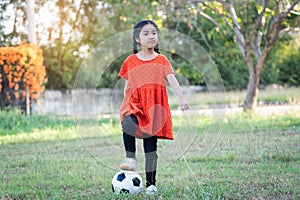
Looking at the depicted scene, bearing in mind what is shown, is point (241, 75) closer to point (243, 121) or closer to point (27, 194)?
point (243, 121)

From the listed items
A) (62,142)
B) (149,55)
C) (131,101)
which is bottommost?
(62,142)

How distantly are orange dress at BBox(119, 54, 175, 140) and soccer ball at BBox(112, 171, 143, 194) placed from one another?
0.32 meters

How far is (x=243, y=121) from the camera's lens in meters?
9.62

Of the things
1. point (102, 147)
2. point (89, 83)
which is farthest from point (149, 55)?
point (89, 83)

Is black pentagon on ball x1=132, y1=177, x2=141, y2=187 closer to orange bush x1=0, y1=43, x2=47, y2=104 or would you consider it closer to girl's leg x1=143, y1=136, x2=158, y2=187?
girl's leg x1=143, y1=136, x2=158, y2=187

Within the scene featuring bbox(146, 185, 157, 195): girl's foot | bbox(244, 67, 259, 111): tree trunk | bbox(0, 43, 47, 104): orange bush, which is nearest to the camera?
bbox(146, 185, 157, 195): girl's foot

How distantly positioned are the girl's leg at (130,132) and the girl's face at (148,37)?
593 millimetres

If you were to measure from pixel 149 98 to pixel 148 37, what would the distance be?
1.63ft

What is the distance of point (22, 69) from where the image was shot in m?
11.4

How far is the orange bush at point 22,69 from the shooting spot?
36.3 feet

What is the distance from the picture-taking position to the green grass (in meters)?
4.01

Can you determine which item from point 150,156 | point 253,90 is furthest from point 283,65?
point 150,156

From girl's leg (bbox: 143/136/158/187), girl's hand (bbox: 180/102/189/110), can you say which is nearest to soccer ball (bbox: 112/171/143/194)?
girl's leg (bbox: 143/136/158/187)

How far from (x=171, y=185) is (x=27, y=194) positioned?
1.15m
